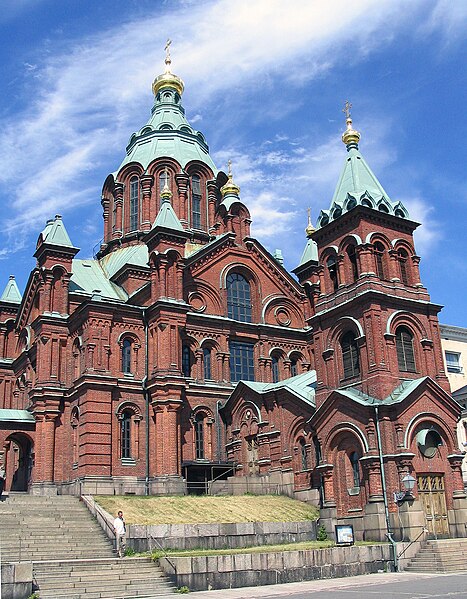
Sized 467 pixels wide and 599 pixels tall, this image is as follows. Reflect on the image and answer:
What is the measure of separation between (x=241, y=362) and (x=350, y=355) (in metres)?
10.2

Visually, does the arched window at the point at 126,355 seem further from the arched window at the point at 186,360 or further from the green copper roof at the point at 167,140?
the green copper roof at the point at 167,140

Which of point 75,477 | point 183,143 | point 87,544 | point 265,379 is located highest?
point 183,143

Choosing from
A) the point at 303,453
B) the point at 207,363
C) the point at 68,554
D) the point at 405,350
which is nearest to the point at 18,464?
the point at 207,363

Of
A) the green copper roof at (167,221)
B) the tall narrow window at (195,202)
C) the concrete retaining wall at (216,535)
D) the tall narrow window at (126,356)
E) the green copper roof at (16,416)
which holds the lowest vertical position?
the concrete retaining wall at (216,535)

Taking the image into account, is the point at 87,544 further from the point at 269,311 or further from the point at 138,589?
the point at 269,311

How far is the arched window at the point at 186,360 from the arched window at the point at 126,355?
3.18 meters

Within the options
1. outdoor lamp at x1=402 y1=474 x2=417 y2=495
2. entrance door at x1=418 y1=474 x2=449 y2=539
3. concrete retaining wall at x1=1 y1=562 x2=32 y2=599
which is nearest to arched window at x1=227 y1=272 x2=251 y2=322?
entrance door at x1=418 y1=474 x2=449 y2=539

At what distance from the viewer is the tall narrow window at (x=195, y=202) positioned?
48062 millimetres

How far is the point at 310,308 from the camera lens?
4422cm

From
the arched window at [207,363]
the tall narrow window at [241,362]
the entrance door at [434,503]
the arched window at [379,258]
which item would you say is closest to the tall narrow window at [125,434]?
the arched window at [207,363]

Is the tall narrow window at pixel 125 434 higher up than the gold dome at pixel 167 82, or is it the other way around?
the gold dome at pixel 167 82

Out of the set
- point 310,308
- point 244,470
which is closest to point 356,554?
point 244,470

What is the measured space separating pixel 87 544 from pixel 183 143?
32943 mm

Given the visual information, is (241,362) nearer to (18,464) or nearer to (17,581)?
(18,464)
